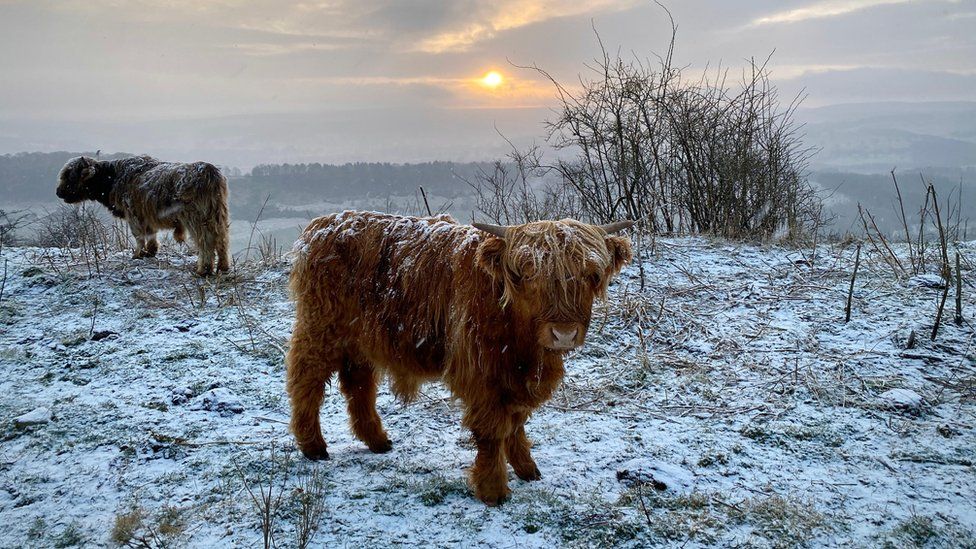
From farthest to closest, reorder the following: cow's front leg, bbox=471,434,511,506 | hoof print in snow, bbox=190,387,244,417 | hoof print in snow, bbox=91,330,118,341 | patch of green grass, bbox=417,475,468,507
Answer: hoof print in snow, bbox=91,330,118,341 < hoof print in snow, bbox=190,387,244,417 < patch of green grass, bbox=417,475,468,507 < cow's front leg, bbox=471,434,511,506

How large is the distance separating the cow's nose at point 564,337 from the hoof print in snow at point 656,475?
1.19m

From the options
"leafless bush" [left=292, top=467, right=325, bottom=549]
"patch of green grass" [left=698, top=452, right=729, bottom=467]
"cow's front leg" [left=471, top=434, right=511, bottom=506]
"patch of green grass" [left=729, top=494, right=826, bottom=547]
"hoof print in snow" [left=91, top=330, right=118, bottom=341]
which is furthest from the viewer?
"hoof print in snow" [left=91, top=330, right=118, bottom=341]

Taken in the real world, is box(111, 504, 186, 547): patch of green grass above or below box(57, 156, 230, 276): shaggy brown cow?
below

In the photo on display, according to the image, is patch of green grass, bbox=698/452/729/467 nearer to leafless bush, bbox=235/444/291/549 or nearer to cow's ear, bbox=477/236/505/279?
cow's ear, bbox=477/236/505/279

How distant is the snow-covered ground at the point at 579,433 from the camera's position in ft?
9.11

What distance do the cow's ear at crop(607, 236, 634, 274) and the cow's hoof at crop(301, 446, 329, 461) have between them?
2.12 metres

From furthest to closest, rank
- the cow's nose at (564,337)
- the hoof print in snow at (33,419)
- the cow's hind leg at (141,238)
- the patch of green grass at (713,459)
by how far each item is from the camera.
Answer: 1. the cow's hind leg at (141,238)
2. the hoof print in snow at (33,419)
3. the patch of green grass at (713,459)
4. the cow's nose at (564,337)

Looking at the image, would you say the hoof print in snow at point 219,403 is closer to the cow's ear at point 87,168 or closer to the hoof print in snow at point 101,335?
the hoof print in snow at point 101,335

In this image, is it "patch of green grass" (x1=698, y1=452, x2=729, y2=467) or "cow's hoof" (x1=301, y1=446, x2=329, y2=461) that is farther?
"cow's hoof" (x1=301, y1=446, x2=329, y2=461)

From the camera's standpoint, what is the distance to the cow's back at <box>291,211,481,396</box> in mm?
3072

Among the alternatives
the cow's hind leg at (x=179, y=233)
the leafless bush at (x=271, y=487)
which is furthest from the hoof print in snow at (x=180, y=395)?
the cow's hind leg at (x=179, y=233)

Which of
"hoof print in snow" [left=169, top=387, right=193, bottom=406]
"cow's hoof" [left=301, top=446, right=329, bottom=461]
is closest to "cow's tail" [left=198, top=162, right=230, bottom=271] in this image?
"hoof print in snow" [left=169, top=387, right=193, bottom=406]

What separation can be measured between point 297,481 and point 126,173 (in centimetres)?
687

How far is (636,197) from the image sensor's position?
378 inches
